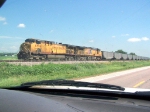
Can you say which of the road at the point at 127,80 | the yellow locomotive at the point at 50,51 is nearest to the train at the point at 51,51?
the yellow locomotive at the point at 50,51

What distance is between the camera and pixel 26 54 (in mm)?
33812

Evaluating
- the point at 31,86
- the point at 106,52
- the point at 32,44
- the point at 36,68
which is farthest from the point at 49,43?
the point at 31,86

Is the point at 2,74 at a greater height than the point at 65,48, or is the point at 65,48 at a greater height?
the point at 65,48

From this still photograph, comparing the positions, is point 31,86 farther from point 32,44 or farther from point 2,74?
point 32,44

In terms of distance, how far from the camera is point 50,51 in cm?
3881

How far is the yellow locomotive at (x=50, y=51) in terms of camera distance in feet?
112

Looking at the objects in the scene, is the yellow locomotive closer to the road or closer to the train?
the train

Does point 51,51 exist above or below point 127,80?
above

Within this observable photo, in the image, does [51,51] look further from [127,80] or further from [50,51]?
[127,80]

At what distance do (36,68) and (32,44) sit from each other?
12212 mm

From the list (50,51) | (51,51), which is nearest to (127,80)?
(50,51)

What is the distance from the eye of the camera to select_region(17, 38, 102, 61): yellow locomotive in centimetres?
3403

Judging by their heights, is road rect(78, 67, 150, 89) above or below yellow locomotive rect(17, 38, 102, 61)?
below

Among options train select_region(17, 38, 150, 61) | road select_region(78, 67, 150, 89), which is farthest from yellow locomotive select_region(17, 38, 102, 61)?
road select_region(78, 67, 150, 89)
